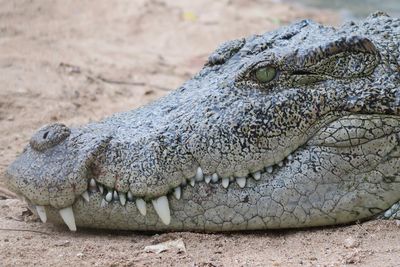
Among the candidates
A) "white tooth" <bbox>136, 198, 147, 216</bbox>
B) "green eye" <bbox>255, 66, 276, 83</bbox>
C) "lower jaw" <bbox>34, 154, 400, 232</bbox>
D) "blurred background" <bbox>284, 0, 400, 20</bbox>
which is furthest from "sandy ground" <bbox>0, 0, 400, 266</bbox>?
"green eye" <bbox>255, 66, 276, 83</bbox>

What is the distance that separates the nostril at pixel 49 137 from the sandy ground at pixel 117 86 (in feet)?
1.74

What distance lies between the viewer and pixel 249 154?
12.5 ft

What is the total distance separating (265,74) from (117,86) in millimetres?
3767

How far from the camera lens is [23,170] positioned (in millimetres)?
3832

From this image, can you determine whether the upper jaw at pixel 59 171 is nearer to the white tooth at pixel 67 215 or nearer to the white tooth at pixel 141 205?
the white tooth at pixel 67 215

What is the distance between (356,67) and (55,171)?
178 centimetres

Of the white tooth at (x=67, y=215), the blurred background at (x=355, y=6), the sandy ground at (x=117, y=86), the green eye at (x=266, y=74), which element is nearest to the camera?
the sandy ground at (x=117, y=86)

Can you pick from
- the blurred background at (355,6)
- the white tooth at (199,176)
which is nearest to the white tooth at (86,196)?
the white tooth at (199,176)

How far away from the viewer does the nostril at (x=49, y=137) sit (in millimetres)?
3830

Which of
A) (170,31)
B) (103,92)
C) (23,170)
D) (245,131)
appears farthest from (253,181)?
(170,31)

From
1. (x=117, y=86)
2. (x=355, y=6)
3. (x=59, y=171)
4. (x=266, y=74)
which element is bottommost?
(x=59, y=171)

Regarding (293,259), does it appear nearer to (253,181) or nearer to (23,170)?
(253,181)

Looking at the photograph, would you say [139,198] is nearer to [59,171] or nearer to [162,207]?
[162,207]

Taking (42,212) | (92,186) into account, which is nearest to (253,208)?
(92,186)
